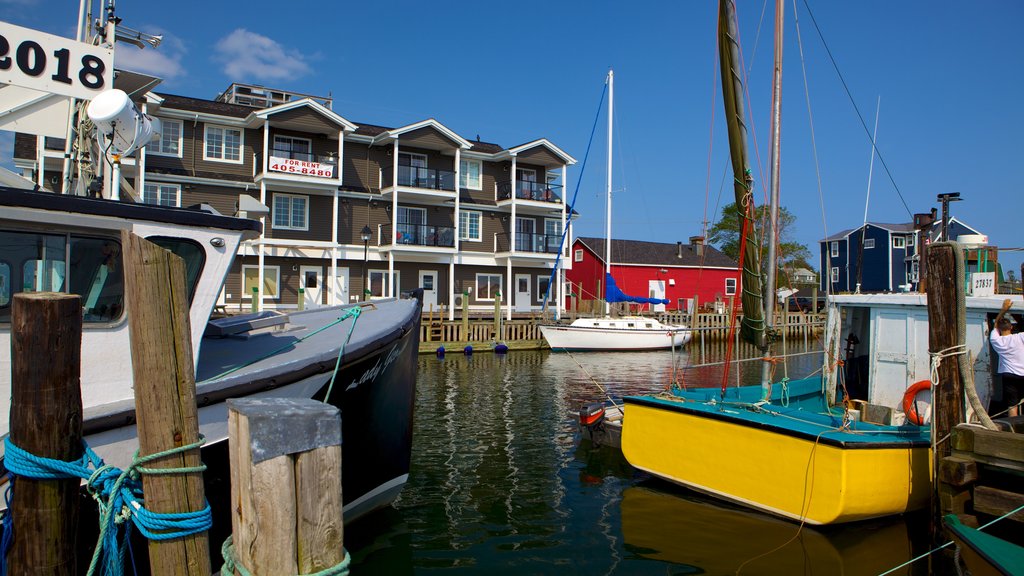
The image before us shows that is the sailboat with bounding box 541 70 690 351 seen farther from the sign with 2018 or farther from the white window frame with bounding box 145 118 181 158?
the sign with 2018

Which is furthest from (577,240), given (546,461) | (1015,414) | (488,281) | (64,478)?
(64,478)

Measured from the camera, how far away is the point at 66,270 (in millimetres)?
4516

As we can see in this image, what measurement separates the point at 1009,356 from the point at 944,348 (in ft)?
4.27

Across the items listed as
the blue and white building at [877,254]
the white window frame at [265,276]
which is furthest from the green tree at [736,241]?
the white window frame at [265,276]

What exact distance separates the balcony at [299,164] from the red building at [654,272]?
18794 mm

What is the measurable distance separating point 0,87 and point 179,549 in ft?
17.0

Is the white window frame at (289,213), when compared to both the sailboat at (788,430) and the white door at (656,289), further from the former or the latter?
the white door at (656,289)

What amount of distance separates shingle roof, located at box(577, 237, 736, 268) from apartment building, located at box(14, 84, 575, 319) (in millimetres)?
8662

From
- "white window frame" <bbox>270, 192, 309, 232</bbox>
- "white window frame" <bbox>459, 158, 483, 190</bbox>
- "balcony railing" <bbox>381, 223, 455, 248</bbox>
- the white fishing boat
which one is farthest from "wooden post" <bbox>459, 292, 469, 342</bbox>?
the white fishing boat

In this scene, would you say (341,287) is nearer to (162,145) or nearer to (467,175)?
(467,175)

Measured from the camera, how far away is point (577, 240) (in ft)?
150

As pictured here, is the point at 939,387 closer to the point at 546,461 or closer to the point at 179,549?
the point at 546,461

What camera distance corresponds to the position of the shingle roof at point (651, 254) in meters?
43.7

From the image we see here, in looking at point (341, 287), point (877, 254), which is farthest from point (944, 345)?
point (877, 254)
